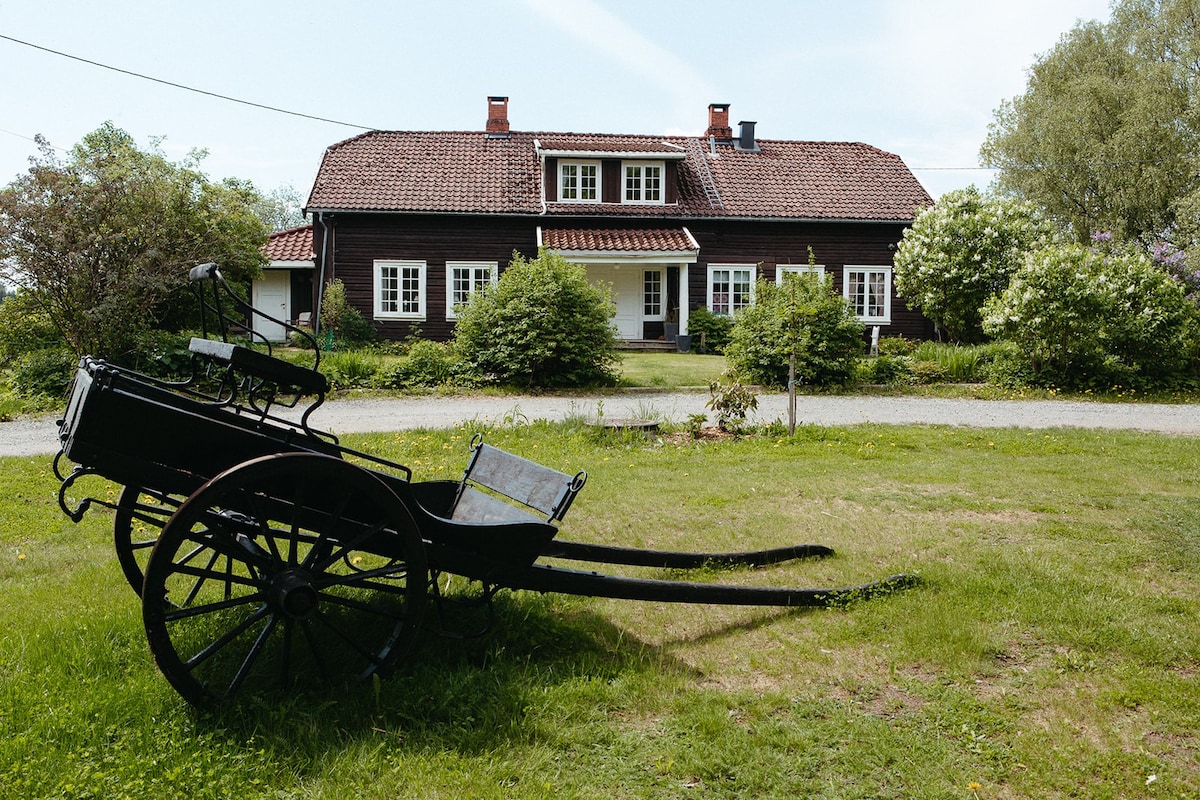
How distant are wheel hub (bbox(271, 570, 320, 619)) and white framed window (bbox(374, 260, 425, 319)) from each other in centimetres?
2323

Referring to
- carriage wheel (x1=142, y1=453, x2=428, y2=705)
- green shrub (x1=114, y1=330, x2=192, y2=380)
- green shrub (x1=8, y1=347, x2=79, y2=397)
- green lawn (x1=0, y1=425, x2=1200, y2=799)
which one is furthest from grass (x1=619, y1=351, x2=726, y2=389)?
carriage wheel (x1=142, y1=453, x2=428, y2=705)

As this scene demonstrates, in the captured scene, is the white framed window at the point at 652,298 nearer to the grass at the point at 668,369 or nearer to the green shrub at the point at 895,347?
the grass at the point at 668,369

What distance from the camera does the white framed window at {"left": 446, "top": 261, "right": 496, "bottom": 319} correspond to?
26.1 meters

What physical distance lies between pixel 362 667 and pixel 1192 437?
1106 cm

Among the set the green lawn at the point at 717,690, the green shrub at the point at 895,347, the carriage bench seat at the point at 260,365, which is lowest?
the green lawn at the point at 717,690

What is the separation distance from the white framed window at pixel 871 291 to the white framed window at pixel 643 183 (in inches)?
254

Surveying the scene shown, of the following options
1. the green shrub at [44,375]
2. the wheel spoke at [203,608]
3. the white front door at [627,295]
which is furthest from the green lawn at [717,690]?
the white front door at [627,295]

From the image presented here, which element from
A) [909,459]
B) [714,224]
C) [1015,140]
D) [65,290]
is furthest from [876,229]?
[65,290]

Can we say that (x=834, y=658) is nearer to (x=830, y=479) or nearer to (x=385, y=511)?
(x=385, y=511)

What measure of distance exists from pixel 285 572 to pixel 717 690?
1.88 m

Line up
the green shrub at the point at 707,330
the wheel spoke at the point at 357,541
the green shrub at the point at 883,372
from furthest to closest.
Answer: the green shrub at the point at 707,330 → the green shrub at the point at 883,372 → the wheel spoke at the point at 357,541

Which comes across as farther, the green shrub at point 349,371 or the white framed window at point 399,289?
the white framed window at point 399,289

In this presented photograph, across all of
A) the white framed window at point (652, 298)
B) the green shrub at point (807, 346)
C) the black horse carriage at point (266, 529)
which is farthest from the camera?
the white framed window at point (652, 298)

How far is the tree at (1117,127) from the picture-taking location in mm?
34281
